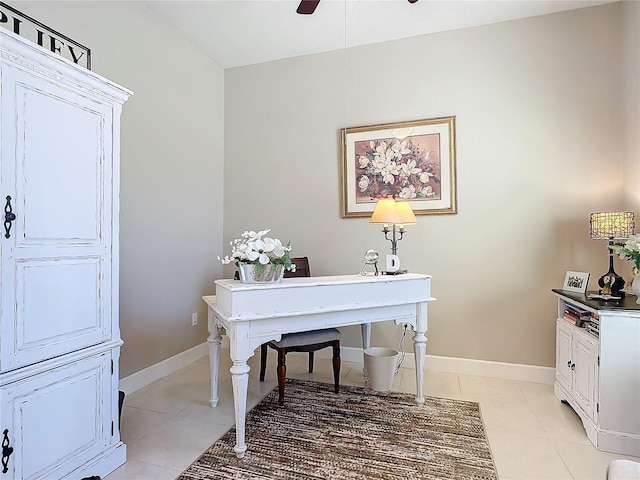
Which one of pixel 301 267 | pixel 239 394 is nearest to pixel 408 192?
pixel 301 267

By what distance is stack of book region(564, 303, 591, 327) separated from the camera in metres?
2.27

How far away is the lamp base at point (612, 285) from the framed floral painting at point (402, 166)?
1161mm

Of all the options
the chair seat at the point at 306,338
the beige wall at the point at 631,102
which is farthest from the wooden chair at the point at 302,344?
the beige wall at the point at 631,102

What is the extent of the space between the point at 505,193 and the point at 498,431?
1.83 metres

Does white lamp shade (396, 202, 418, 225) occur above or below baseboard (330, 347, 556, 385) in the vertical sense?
above

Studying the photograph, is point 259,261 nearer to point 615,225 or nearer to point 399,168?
point 399,168

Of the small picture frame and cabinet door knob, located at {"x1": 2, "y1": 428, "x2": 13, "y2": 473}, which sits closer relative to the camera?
cabinet door knob, located at {"x1": 2, "y1": 428, "x2": 13, "y2": 473}

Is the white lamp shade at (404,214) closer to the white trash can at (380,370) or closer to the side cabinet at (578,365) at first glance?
the white trash can at (380,370)

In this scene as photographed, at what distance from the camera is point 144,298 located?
9.25ft

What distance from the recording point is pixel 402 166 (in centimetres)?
324

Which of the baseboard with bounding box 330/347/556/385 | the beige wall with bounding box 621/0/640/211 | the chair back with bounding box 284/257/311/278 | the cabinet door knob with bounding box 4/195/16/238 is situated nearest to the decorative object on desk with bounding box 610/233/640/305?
the beige wall with bounding box 621/0/640/211

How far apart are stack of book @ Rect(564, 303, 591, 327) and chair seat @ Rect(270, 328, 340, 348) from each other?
1.62m

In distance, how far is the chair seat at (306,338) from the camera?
2.48 meters

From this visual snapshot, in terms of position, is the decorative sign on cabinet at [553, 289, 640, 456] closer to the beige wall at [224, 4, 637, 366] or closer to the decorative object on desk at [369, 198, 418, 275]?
the beige wall at [224, 4, 637, 366]
